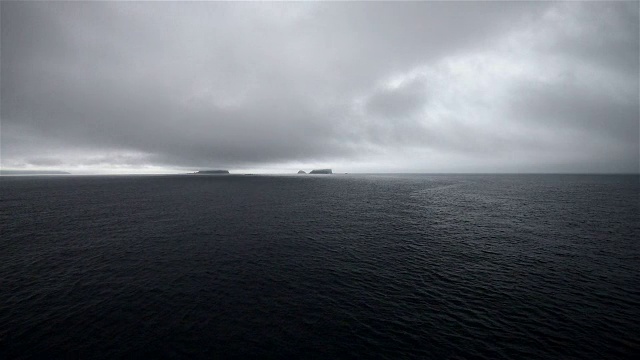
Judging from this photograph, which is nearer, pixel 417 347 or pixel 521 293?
pixel 417 347

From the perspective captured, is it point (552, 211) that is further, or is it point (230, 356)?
point (552, 211)

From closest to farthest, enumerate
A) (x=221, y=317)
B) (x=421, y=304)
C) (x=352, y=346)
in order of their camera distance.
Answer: (x=352, y=346) → (x=221, y=317) → (x=421, y=304)

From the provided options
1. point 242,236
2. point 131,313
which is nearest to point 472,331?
point 131,313

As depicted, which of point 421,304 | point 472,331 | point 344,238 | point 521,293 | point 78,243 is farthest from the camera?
point 344,238

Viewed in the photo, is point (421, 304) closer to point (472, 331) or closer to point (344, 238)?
point (472, 331)

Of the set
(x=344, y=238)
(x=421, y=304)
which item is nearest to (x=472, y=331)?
(x=421, y=304)

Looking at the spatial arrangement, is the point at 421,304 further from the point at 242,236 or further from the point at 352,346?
the point at 242,236

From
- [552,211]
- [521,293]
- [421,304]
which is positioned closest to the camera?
[421,304]

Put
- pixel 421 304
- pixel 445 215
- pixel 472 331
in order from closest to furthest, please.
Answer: pixel 472 331
pixel 421 304
pixel 445 215
